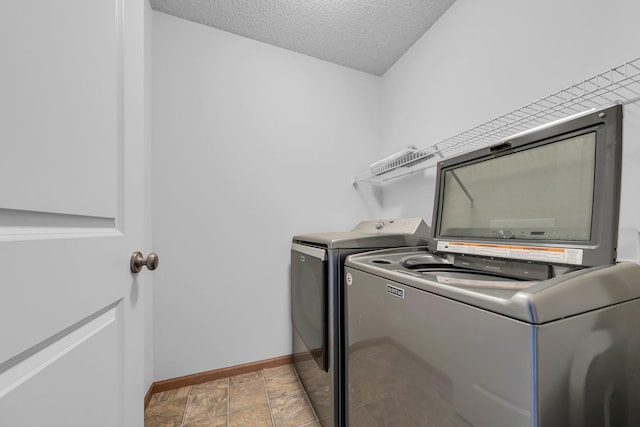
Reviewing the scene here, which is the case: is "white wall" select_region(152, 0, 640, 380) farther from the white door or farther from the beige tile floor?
the white door

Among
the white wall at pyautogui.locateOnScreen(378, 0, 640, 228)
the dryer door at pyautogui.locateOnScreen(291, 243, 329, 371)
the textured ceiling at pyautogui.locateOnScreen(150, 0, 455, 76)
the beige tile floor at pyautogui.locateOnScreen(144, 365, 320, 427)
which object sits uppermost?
the textured ceiling at pyautogui.locateOnScreen(150, 0, 455, 76)

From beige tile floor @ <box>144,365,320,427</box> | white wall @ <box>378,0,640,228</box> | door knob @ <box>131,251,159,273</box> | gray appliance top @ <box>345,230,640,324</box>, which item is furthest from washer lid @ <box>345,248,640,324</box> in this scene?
beige tile floor @ <box>144,365,320,427</box>

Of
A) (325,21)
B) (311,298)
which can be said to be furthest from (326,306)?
(325,21)

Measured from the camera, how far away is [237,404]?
1471mm

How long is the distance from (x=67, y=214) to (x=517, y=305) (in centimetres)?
88

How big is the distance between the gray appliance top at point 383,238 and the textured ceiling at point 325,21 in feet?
4.68

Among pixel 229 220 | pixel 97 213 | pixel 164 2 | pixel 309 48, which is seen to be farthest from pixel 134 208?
pixel 309 48

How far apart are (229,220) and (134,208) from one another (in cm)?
106

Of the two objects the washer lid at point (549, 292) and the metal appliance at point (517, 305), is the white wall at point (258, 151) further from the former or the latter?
the washer lid at point (549, 292)

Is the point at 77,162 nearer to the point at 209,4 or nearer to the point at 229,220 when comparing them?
the point at 229,220

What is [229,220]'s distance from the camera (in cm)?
179

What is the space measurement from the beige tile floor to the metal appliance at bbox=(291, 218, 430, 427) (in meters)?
0.11

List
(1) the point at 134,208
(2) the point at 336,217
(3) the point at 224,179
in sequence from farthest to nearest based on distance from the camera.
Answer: (2) the point at 336,217 < (3) the point at 224,179 < (1) the point at 134,208

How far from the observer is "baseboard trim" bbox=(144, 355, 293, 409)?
157cm
